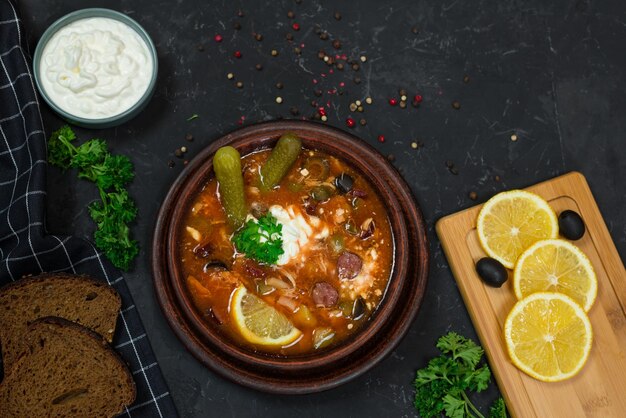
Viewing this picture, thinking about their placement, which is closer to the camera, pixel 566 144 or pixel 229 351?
pixel 229 351

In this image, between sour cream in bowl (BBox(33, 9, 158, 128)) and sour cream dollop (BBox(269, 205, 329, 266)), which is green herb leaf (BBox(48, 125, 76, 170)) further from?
sour cream dollop (BBox(269, 205, 329, 266))

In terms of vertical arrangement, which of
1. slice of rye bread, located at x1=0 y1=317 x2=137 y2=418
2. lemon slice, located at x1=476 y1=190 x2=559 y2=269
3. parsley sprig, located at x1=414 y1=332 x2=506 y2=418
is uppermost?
slice of rye bread, located at x1=0 y1=317 x2=137 y2=418

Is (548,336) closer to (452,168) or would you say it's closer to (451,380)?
(451,380)

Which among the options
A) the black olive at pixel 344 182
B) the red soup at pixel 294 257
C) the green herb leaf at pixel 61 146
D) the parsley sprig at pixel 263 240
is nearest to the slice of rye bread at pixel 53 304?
the red soup at pixel 294 257

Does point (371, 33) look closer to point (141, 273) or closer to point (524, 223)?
point (524, 223)

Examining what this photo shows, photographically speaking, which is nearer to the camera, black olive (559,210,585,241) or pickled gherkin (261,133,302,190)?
pickled gherkin (261,133,302,190)

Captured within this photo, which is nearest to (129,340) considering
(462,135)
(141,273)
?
(141,273)

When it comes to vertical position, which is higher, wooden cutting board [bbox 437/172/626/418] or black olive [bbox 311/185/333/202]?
black olive [bbox 311/185/333/202]

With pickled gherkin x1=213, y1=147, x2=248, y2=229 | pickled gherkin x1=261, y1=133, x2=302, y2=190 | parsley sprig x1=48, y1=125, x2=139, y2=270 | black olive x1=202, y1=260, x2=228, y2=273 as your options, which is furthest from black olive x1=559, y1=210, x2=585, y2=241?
parsley sprig x1=48, y1=125, x2=139, y2=270
